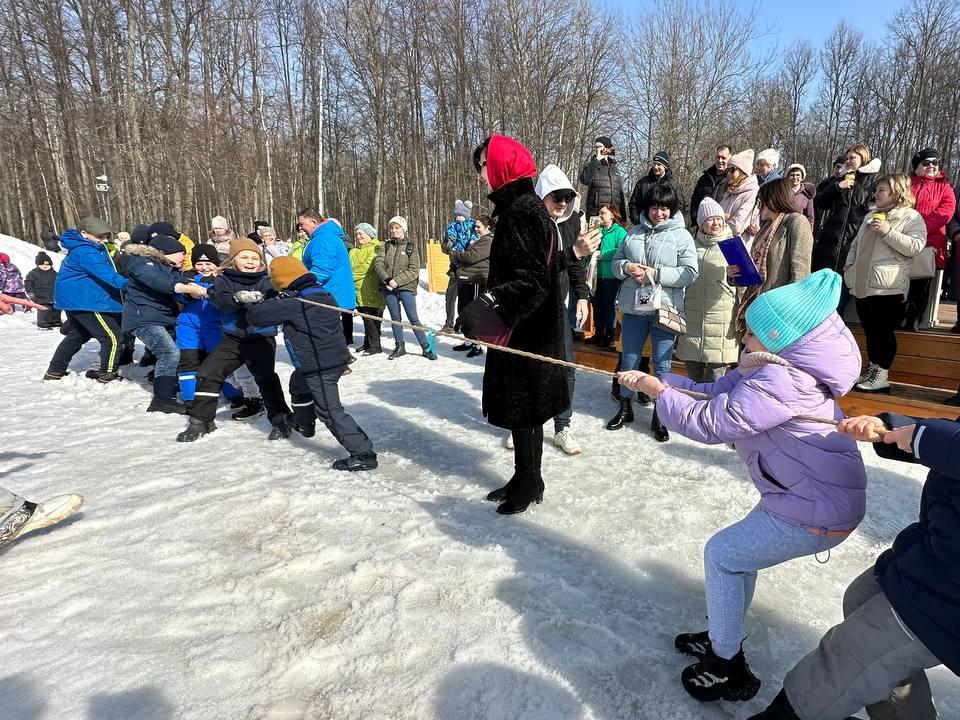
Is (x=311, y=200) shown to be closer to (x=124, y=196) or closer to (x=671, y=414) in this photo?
(x=124, y=196)

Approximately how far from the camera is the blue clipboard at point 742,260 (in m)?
3.98

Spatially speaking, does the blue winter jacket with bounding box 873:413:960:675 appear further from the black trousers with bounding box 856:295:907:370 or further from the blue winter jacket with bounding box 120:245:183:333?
the blue winter jacket with bounding box 120:245:183:333

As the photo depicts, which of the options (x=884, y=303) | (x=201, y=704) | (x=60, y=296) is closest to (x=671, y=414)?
(x=201, y=704)

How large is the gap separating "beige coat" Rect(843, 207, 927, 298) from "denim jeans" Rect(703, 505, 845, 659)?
3474 millimetres

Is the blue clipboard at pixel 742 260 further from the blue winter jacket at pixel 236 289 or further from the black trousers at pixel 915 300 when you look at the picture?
the blue winter jacket at pixel 236 289

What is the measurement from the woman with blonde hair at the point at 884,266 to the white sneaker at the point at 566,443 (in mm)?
2549

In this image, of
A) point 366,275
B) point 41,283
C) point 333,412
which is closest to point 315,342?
point 333,412

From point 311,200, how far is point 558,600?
2921 cm

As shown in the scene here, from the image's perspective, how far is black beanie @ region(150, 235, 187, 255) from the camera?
18.7 feet

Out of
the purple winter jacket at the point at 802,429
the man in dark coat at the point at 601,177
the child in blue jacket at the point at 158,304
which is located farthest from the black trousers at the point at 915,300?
the child in blue jacket at the point at 158,304

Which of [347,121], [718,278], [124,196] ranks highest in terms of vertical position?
[347,121]

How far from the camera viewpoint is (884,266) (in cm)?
441

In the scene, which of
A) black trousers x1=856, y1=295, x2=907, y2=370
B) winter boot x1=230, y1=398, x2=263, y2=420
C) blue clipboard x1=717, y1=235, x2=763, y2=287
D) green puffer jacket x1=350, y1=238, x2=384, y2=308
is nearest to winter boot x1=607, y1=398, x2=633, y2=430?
blue clipboard x1=717, y1=235, x2=763, y2=287

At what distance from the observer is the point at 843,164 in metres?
6.07
